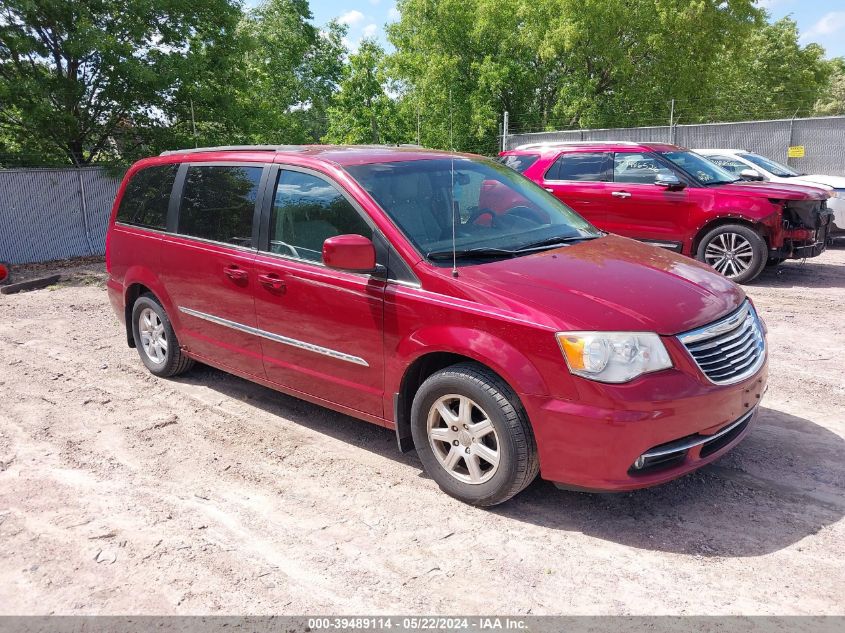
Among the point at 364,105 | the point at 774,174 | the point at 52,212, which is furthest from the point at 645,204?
the point at 364,105

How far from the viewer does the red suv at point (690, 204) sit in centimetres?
912

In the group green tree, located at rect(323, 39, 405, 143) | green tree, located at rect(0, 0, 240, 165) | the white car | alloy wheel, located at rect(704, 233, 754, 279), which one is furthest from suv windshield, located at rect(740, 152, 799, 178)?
green tree, located at rect(323, 39, 405, 143)

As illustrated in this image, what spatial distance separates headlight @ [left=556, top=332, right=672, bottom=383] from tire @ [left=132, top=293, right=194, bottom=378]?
3.66 metres

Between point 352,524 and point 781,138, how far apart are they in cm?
1729

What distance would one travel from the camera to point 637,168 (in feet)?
32.4

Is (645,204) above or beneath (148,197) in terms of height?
beneath

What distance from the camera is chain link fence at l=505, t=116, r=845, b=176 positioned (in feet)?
54.6

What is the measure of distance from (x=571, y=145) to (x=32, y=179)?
1021 cm

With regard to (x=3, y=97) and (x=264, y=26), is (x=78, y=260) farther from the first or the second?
(x=264, y=26)

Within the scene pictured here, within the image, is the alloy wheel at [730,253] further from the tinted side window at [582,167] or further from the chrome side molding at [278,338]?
the chrome side molding at [278,338]

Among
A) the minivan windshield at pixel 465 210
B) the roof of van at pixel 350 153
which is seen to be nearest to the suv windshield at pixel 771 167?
the minivan windshield at pixel 465 210

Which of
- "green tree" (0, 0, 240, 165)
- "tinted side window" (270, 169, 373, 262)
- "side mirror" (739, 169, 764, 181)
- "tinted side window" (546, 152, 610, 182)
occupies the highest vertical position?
"green tree" (0, 0, 240, 165)

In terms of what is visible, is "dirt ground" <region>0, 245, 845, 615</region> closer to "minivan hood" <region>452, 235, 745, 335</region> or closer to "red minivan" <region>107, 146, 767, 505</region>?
"red minivan" <region>107, 146, 767, 505</region>

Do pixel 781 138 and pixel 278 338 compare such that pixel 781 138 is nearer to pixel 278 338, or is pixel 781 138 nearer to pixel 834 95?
pixel 278 338
